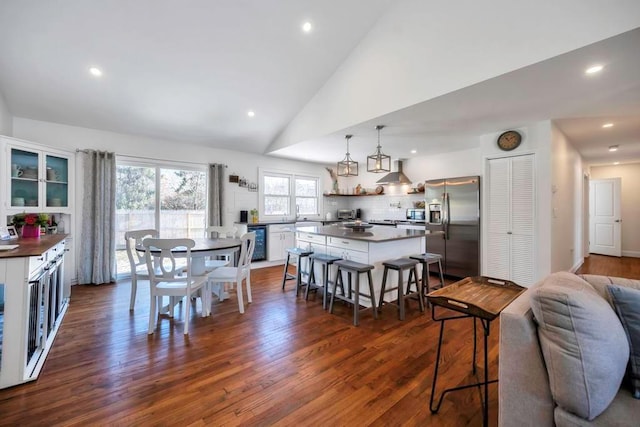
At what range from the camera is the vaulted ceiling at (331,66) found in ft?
7.69

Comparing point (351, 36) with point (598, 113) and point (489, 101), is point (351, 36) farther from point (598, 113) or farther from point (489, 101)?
point (598, 113)

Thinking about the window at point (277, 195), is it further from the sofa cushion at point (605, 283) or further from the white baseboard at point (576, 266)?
the white baseboard at point (576, 266)

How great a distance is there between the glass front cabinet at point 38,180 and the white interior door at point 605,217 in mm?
11421

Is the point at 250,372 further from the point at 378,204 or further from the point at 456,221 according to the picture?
the point at 378,204

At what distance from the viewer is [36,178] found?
11.3 feet

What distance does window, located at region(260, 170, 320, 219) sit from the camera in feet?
20.7

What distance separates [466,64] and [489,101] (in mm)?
621

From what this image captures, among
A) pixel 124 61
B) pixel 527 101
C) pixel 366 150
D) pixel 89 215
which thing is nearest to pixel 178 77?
pixel 124 61

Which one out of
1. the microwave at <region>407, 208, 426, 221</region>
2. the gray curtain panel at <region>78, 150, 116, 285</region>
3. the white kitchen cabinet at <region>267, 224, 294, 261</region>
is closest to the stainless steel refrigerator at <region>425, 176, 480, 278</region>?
the microwave at <region>407, 208, 426, 221</region>

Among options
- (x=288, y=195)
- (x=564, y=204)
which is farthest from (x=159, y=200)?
(x=564, y=204)

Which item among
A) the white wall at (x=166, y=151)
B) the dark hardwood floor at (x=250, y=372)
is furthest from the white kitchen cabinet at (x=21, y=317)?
the white wall at (x=166, y=151)

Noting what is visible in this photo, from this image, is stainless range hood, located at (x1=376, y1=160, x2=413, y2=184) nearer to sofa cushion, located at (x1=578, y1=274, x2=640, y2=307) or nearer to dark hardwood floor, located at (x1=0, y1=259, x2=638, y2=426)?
dark hardwood floor, located at (x1=0, y1=259, x2=638, y2=426)

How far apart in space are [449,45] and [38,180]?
5143mm

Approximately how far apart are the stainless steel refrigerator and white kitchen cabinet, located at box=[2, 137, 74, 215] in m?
5.81
